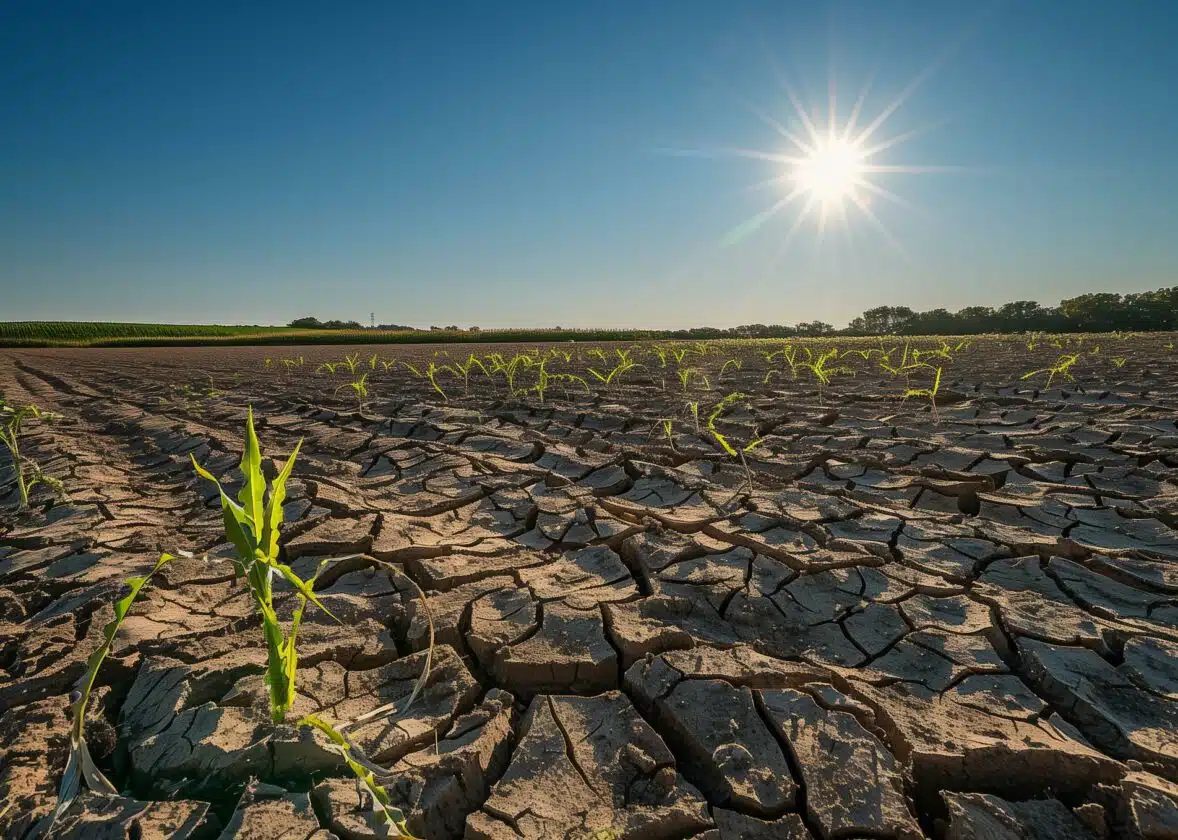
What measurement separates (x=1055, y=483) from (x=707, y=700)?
2240 millimetres

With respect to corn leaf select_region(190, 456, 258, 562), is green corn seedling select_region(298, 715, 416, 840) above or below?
below

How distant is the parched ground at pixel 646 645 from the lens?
3.34ft

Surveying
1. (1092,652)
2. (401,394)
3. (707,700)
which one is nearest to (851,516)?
(1092,652)

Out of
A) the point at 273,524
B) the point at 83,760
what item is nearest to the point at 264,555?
the point at 273,524

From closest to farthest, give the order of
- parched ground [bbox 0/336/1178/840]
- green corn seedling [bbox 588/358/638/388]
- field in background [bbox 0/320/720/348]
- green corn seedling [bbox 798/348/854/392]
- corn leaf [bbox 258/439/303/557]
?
parched ground [bbox 0/336/1178/840] < corn leaf [bbox 258/439/303/557] < green corn seedling [bbox 798/348/854/392] < green corn seedling [bbox 588/358/638/388] < field in background [bbox 0/320/720/348]

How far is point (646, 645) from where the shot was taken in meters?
1.46

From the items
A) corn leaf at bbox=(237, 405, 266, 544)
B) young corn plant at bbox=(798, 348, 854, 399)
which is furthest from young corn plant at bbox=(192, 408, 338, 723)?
young corn plant at bbox=(798, 348, 854, 399)

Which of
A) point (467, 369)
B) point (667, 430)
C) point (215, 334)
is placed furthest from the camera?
point (215, 334)

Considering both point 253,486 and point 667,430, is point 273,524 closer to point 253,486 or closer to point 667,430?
point 253,486

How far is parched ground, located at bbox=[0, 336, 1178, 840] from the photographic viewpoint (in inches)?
40.1

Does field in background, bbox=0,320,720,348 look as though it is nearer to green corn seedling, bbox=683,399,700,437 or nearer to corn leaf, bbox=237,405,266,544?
green corn seedling, bbox=683,399,700,437

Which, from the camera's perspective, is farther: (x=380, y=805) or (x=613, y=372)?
(x=613, y=372)

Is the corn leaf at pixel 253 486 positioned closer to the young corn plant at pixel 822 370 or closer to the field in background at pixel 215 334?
the young corn plant at pixel 822 370

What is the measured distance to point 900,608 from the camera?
5.34 ft
